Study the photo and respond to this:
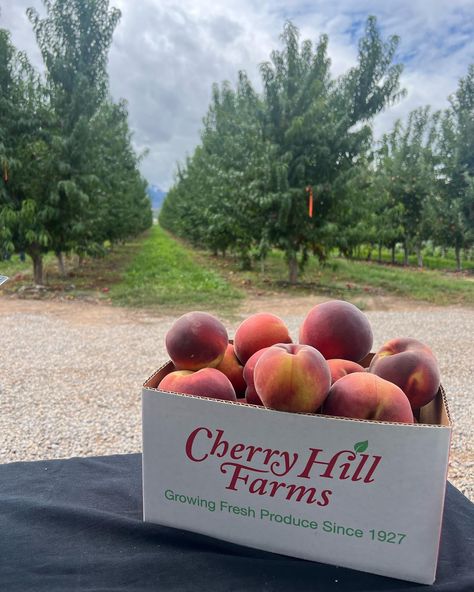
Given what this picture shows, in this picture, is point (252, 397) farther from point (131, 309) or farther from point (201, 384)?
point (131, 309)

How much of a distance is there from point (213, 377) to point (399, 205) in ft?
66.8

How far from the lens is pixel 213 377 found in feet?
3.84

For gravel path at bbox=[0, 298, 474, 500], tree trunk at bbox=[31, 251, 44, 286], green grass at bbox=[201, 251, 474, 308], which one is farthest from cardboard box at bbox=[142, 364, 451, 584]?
tree trunk at bbox=[31, 251, 44, 286]

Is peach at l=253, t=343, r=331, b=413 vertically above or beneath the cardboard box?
above

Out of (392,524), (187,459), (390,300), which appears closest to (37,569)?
(187,459)

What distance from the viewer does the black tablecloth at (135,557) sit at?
1.01m

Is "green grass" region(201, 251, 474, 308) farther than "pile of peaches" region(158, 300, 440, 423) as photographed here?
Yes

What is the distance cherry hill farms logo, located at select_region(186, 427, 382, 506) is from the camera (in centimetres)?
98

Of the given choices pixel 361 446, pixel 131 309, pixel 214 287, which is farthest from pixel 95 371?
pixel 214 287

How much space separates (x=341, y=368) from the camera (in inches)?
48.0

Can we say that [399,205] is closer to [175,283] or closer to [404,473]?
[175,283]

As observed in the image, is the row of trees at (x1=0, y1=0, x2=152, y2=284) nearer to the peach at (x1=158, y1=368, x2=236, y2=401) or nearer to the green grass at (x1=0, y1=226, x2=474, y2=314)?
the green grass at (x1=0, y1=226, x2=474, y2=314)

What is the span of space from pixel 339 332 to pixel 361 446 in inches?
16.0

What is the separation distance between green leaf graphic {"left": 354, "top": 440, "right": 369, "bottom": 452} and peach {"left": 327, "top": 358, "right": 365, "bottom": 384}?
0.24 metres
